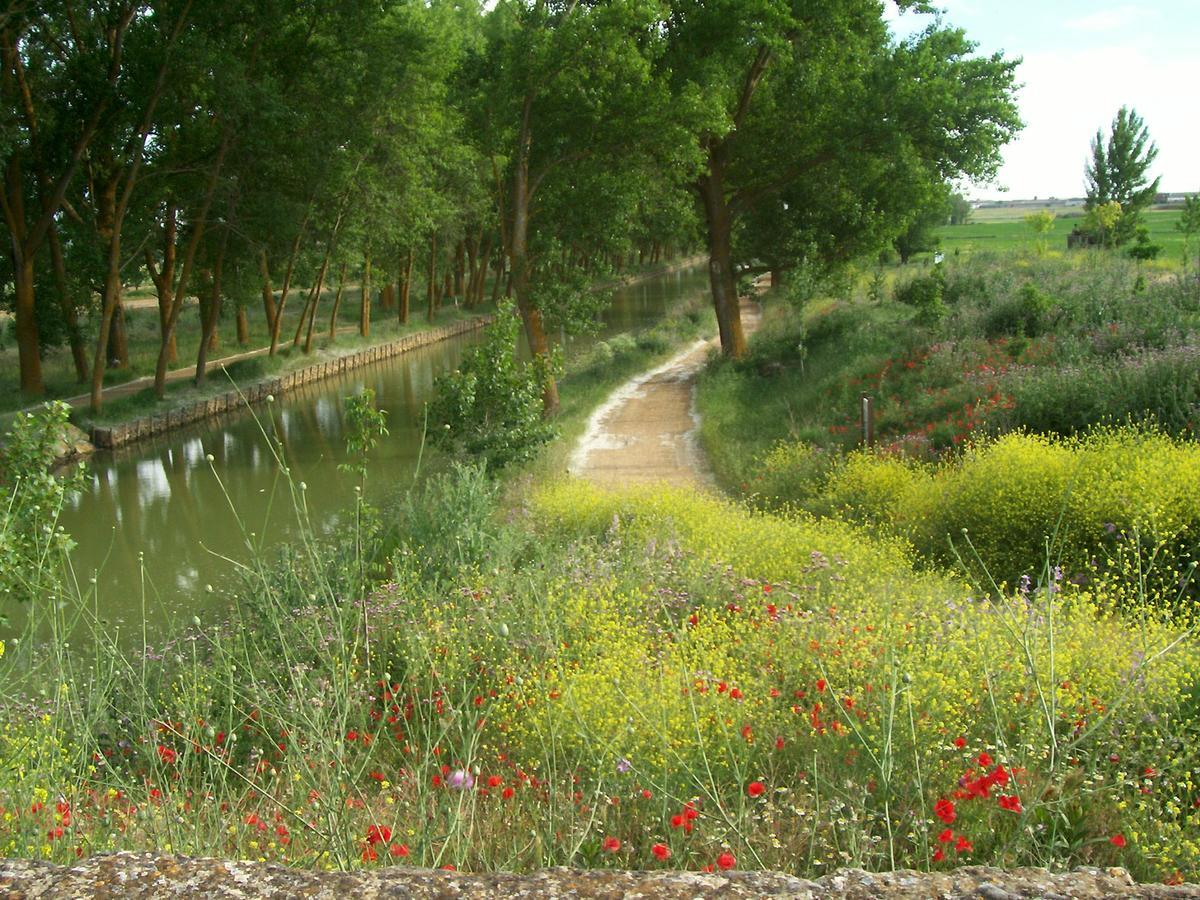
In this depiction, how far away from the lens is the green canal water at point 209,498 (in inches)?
547

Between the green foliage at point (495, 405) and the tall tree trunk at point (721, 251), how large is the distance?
10.9 meters

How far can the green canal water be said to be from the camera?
547 inches

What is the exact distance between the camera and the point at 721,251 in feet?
86.4

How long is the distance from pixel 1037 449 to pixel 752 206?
56.3 feet

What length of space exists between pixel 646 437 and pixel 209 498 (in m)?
8.40

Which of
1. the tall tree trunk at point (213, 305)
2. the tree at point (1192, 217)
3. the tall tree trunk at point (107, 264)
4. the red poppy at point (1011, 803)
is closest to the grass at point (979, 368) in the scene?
the red poppy at point (1011, 803)

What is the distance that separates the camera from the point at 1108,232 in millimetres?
43031

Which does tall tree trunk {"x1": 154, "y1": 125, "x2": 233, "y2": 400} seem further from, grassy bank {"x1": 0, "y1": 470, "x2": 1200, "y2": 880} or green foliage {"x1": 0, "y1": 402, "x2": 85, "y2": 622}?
grassy bank {"x1": 0, "y1": 470, "x2": 1200, "y2": 880}

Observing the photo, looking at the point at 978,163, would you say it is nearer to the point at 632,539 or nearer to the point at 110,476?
the point at 632,539

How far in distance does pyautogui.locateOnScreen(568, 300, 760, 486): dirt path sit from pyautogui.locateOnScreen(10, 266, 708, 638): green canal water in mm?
3034

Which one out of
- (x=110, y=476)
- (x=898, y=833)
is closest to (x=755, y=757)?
(x=898, y=833)

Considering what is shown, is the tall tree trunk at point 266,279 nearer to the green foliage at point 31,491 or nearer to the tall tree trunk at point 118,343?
the tall tree trunk at point 118,343

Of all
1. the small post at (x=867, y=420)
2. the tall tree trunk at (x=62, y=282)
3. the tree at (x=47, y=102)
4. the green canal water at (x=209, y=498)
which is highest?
the tree at (x=47, y=102)

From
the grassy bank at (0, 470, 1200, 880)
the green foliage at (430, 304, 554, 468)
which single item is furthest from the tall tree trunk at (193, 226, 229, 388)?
the grassy bank at (0, 470, 1200, 880)
